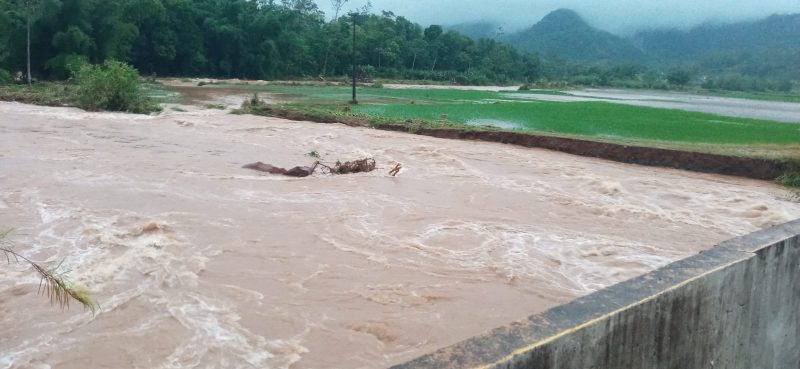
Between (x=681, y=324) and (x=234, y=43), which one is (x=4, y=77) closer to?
(x=234, y=43)

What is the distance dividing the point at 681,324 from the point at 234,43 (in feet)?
168

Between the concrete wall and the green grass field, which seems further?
the green grass field

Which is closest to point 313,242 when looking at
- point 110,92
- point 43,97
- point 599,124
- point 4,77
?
point 599,124

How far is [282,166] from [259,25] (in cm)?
4137

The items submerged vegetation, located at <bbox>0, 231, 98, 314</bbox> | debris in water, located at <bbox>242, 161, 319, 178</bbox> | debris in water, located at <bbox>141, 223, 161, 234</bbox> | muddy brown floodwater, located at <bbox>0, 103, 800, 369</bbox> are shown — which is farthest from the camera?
debris in water, located at <bbox>242, 161, 319, 178</bbox>

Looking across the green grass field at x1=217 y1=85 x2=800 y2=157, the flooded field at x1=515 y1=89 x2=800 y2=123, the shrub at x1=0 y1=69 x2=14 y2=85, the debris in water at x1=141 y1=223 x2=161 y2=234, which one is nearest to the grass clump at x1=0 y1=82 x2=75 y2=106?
the shrub at x1=0 y1=69 x2=14 y2=85

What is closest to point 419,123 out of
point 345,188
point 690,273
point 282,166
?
point 282,166

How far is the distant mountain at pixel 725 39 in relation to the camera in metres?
102

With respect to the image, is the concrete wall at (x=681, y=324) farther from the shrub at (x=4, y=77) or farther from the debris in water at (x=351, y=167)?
the shrub at (x=4, y=77)

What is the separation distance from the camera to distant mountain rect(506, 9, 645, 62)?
129 meters

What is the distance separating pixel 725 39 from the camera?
117750 mm

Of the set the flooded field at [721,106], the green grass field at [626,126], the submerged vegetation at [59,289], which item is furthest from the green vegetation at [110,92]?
the flooded field at [721,106]

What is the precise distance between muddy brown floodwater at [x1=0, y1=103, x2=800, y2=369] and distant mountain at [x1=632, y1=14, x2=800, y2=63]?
289 feet

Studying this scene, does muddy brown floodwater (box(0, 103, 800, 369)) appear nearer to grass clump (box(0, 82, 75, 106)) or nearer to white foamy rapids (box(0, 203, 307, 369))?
white foamy rapids (box(0, 203, 307, 369))
